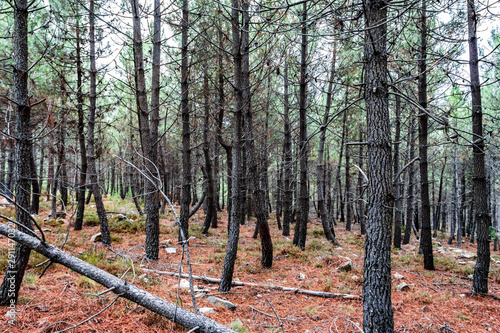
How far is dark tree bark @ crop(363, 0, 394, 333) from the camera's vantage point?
9.55 ft

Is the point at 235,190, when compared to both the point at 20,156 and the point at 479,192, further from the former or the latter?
the point at 479,192

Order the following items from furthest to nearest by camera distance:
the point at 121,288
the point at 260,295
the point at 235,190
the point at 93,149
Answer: the point at 93,149, the point at 260,295, the point at 235,190, the point at 121,288

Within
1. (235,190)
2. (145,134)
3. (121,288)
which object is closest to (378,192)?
(235,190)

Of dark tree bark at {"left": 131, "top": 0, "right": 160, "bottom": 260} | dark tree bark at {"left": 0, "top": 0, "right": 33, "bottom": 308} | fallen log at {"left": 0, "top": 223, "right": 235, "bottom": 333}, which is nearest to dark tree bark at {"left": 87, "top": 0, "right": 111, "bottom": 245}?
dark tree bark at {"left": 131, "top": 0, "right": 160, "bottom": 260}

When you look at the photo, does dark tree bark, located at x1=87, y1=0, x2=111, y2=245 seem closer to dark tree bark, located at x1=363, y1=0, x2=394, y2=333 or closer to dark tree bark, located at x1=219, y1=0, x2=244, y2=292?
dark tree bark, located at x1=219, y1=0, x2=244, y2=292

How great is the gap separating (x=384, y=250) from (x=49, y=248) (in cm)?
343

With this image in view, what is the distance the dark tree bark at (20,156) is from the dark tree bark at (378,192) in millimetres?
4041

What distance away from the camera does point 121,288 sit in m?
2.30

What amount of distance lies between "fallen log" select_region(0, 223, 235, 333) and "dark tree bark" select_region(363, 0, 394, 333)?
6.00 feet

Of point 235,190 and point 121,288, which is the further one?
point 235,190

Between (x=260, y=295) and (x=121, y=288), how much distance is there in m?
3.30

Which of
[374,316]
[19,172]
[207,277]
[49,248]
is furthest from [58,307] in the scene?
[374,316]

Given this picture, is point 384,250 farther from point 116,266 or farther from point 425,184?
point 425,184

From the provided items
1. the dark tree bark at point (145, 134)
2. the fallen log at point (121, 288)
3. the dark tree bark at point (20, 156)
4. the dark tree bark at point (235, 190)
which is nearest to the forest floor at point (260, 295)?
the fallen log at point (121, 288)
